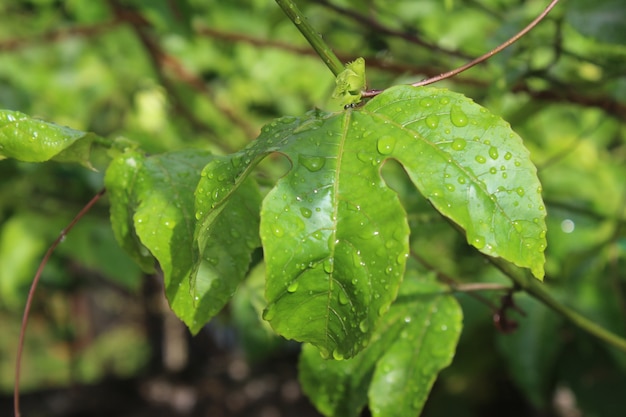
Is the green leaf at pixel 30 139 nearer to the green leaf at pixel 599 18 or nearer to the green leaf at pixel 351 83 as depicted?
the green leaf at pixel 351 83

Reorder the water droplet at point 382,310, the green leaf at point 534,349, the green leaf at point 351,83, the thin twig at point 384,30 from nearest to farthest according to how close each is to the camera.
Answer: the water droplet at point 382,310 → the green leaf at point 351,83 → the thin twig at point 384,30 → the green leaf at point 534,349

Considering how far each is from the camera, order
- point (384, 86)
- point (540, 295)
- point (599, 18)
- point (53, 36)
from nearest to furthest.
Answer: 1. point (540, 295)
2. point (599, 18)
3. point (384, 86)
4. point (53, 36)

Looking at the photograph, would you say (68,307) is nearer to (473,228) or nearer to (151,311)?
(151,311)

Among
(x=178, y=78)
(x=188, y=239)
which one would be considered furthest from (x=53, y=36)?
(x=188, y=239)

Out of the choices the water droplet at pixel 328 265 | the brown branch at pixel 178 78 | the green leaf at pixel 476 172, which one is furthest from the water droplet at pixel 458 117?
the brown branch at pixel 178 78

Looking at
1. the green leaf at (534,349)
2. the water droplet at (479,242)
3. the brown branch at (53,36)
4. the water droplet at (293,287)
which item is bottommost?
the green leaf at (534,349)

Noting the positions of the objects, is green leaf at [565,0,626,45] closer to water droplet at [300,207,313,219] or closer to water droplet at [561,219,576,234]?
water droplet at [561,219,576,234]

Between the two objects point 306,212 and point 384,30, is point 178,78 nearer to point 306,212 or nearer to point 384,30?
point 384,30
